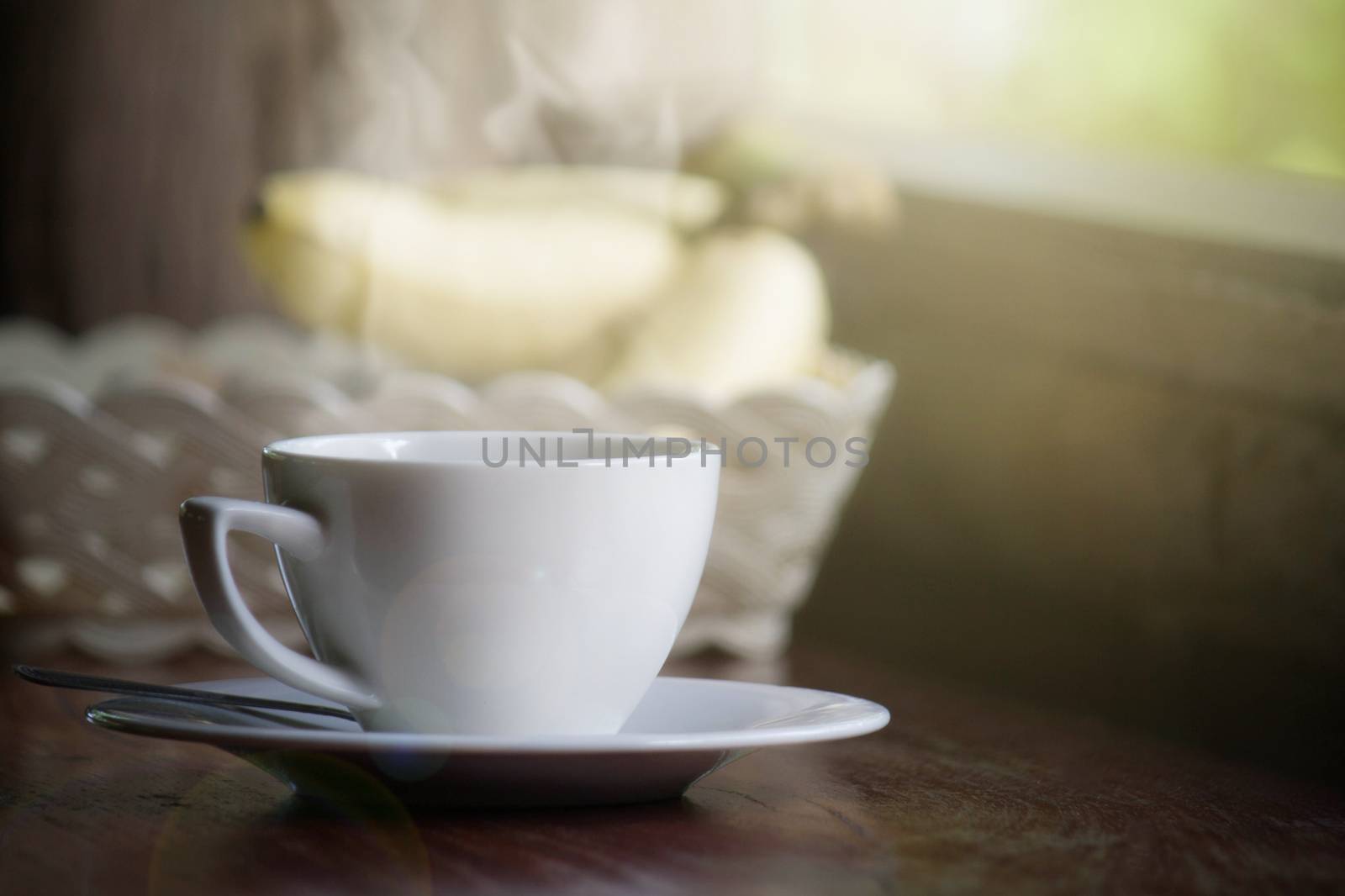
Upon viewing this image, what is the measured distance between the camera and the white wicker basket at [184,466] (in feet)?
1.61

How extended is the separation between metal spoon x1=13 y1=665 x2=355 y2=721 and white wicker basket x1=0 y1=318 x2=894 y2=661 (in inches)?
7.3

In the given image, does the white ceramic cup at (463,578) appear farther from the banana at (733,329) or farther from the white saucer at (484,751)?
the banana at (733,329)

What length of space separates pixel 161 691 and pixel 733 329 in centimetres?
38

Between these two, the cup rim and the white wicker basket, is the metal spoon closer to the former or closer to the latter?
the cup rim

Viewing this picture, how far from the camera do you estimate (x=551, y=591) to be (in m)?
0.29

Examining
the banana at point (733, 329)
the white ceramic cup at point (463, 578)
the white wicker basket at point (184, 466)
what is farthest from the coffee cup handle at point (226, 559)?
the banana at point (733, 329)

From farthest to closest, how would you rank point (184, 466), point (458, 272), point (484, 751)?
1. point (458, 272)
2. point (184, 466)
3. point (484, 751)

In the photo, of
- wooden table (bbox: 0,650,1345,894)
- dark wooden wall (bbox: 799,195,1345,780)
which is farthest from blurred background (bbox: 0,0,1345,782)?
wooden table (bbox: 0,650,1345,894)

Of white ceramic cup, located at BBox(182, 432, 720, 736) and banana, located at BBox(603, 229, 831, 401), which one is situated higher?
banana, located at BBox(603, 229, 831, 401)

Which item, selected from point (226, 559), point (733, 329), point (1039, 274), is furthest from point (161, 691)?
Result: point (1039, 274)

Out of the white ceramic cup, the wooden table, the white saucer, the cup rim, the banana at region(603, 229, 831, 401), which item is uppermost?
the banana at region(603, 229, 831, 401)

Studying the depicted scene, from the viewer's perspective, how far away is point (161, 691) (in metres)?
0.31

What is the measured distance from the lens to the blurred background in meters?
0.53

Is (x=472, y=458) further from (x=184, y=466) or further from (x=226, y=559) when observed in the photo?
(x=184, y=466)
